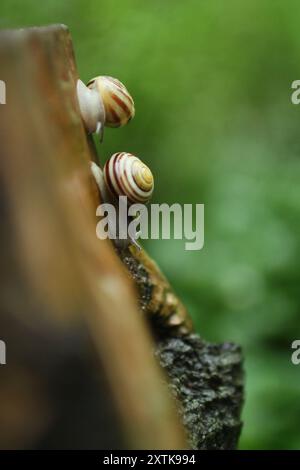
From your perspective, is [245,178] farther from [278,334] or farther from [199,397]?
[199,397]

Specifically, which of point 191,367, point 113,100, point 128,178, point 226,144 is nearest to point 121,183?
point 128,178

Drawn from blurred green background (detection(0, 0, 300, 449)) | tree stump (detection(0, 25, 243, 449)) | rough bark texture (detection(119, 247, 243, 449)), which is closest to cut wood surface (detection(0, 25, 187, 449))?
tree stump (detection(0, 25, 243, 449))

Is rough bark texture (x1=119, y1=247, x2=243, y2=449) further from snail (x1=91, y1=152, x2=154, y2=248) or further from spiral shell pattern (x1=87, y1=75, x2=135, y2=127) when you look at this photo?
spiral shell pattern (x1=87, y1=75, x2=135, y2=127)

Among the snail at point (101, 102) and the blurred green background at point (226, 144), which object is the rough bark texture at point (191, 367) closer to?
the snail at point (101, 102)

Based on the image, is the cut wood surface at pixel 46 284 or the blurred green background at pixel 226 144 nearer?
the cut wood surface at pixel 46 284

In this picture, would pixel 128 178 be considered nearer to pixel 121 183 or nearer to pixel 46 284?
pixel 121 183

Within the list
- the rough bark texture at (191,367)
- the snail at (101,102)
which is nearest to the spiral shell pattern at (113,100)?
the snail at (101,102)
